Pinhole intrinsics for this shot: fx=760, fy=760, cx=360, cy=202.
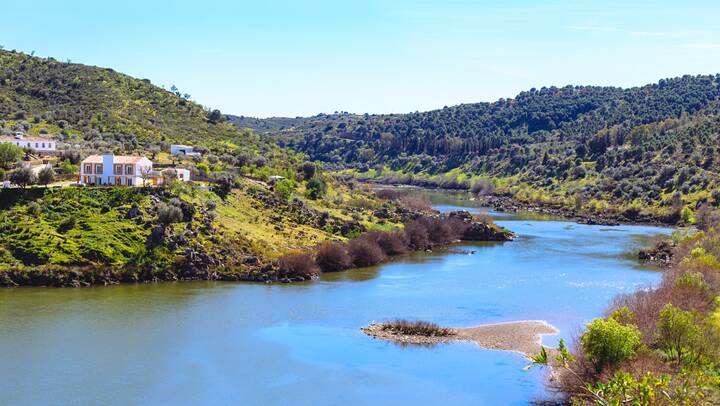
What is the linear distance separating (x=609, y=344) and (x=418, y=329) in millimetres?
18202

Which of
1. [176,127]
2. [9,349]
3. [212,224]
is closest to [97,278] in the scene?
[212,224]

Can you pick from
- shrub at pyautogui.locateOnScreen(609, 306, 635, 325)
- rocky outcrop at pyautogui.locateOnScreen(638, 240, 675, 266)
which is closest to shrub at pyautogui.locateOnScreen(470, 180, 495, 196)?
rocky outcrop at pyautogui.locateOnScreen(638, 240, 675, 266)

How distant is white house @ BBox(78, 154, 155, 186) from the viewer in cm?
8075

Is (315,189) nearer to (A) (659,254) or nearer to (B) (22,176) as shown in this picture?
(B) (22,176)

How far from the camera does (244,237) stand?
7519 cm

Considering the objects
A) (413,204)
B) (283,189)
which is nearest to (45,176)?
(283,189)

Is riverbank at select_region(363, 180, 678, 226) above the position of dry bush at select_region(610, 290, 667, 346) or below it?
below

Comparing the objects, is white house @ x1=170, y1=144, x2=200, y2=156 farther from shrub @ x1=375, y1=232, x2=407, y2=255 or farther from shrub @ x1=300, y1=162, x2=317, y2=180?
shrub @ x1=375, y1=232, x2=407, y2=255

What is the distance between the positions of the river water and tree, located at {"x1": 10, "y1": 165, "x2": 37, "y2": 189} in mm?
16410

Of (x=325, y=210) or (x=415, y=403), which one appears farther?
(x=325, y=210)

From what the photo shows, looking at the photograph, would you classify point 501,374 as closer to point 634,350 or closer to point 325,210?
point 634,350

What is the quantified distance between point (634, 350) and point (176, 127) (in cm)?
11402

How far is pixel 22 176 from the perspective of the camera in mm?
73750

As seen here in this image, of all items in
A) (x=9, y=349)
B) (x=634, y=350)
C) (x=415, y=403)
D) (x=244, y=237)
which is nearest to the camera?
(x=634, y=350)
